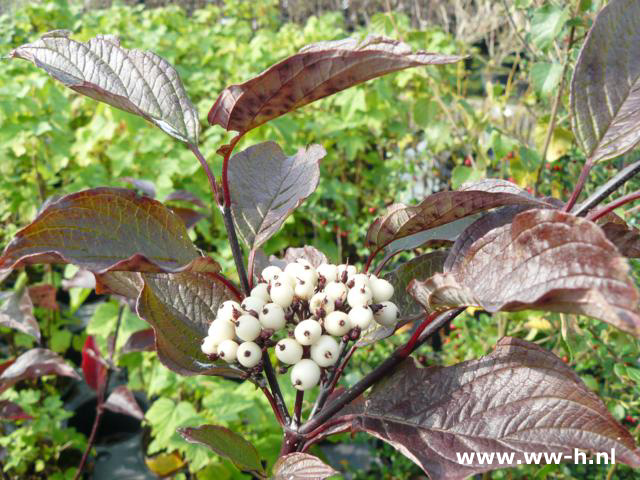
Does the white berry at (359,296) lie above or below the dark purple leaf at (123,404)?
above

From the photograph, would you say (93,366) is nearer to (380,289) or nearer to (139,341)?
(139,341)

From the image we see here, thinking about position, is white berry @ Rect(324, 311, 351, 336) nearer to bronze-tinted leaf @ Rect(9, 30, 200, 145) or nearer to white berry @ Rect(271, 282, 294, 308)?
white berry @ Rect(271, 282, 294, 308)

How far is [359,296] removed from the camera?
0.52 metres

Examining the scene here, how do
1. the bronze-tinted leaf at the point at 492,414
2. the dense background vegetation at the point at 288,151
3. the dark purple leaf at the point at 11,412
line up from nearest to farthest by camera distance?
the bronze-tinted leaf at the point at 492,414, the dark purple leaf at the point at 11,412, the dense background vegetation at the point at 288,151

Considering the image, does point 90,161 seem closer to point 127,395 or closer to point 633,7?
point 127,395

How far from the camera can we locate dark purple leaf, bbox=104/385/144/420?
139cm

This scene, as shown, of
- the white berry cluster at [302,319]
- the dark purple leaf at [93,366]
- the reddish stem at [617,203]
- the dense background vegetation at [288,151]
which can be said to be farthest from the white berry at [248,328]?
the dark purple leaf at [93,366]

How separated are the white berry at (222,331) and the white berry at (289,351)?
50 mm

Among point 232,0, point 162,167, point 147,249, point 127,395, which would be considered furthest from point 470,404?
point 232,0

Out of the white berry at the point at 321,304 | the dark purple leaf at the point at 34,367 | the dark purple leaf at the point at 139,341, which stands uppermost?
the white berry at the point at 321,304

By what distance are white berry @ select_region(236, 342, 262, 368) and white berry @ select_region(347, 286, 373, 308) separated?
0.34ft

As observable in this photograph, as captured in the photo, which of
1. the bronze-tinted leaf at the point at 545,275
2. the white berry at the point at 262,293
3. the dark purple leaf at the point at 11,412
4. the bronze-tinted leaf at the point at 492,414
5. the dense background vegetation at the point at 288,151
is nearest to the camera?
the bronze-tinted leaf at the point at 545,275

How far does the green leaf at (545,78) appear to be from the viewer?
4.35ft

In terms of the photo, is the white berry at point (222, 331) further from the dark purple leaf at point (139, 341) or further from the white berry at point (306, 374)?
the dark purple leaf at point (139, 341)
